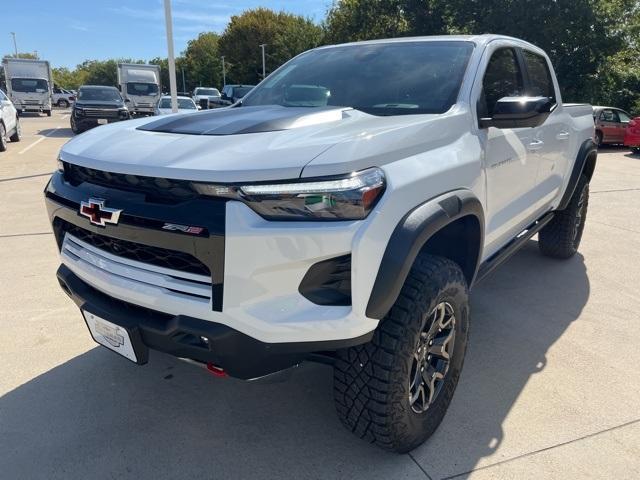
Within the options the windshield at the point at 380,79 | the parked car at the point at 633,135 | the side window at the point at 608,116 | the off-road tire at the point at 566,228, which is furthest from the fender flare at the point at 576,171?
the side window at the point at 608,116

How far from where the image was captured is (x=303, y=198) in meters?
1.79

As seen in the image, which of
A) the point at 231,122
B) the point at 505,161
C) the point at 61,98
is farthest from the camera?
the point at 61,98

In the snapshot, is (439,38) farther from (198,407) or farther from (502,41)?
(198,407)

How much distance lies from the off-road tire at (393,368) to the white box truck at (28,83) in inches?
1102

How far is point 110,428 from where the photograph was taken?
2.51 metres

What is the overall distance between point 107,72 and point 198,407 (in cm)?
9668

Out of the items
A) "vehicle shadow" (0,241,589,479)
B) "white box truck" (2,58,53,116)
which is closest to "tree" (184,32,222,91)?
"white box truck" (2,58,53,116)

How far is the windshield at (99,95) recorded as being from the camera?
16891 millimetres

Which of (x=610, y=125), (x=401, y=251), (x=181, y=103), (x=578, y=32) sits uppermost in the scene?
(x=578, y=32)

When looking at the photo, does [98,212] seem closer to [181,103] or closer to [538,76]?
[538,76]

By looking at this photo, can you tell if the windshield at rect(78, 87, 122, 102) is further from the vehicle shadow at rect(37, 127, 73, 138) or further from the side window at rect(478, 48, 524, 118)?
the side window at rect(478, 48, 524, 118)

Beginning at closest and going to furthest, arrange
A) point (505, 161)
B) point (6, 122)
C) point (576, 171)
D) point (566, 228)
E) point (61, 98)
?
1. point (505, 161)
2. point (576, 171)
3. point (566, 228)
4. point (6, 122)
5. point (61, 98)

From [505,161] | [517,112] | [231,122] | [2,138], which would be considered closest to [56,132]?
[2,138]

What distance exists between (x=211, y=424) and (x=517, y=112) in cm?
214
